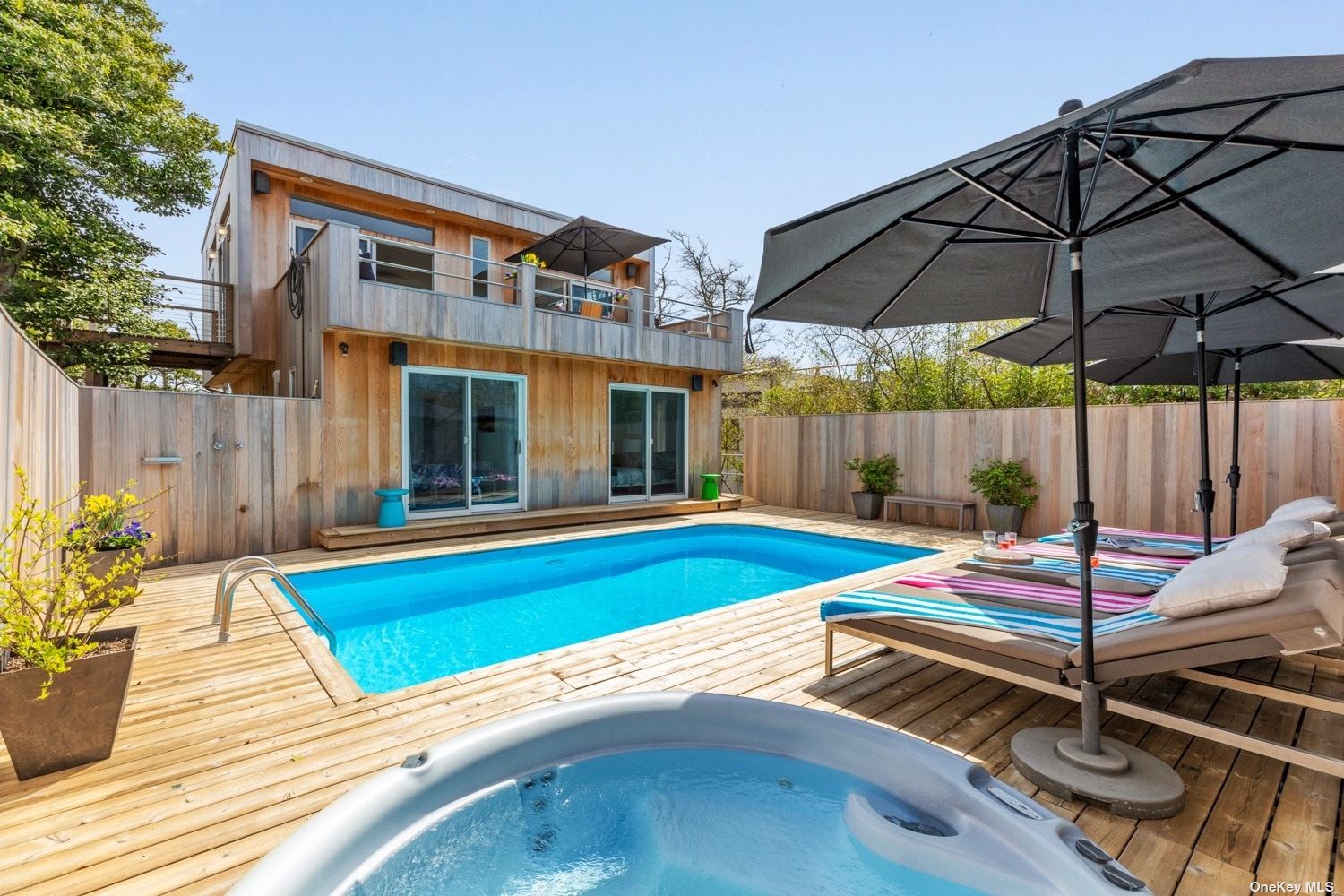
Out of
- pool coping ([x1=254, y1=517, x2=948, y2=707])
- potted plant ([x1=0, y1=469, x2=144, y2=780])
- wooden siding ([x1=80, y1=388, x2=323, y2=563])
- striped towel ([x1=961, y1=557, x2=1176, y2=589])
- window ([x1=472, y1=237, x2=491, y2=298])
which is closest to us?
potted plant ([x1=0, y1=469, x2=144, y2=780])

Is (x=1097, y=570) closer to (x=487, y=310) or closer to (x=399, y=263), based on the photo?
(x=487, y=310)

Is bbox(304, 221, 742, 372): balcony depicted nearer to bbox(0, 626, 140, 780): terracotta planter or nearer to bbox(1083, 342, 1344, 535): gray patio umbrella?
bbox(0, 626, 140, 780): terracotta planter

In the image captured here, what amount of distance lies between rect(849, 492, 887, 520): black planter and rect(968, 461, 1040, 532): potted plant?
5.33ft

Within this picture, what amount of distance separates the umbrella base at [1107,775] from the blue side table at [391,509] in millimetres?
6869

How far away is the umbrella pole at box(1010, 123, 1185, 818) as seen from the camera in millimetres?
2002

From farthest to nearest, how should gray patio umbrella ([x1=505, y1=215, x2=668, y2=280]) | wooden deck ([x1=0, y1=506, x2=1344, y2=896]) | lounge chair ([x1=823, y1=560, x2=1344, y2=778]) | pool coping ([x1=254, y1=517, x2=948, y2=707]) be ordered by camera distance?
gray patio umbrella ([x1=505, y1=215, x2=668, y2=280]), pool coping ([x1=254, y1=517, x2=948, y2=707]), lounge chair ([x1=823, y1=560, x2=1344, y2=778]), wooden deck ([x1=0, y1=506, x2=1344, y2=896])

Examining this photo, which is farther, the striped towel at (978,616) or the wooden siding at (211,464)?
the wooden siding at (211,464)

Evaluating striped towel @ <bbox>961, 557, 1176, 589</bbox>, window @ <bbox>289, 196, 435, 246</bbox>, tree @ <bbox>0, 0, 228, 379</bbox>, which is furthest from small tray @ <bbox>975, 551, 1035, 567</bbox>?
tree @ <bbox>0, 0, 228, 379</bbox>

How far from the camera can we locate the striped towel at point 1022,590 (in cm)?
297

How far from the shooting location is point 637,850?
207cm

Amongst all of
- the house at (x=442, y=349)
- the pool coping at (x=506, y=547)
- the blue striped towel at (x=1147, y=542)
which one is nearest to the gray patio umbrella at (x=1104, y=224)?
the blue striped towel at (x=1147, y=542)

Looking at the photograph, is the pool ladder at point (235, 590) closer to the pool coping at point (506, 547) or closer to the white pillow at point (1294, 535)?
the pool coping at point (506, 547)

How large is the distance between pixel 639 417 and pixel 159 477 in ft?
20.8

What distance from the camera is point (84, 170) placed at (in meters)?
9.41
